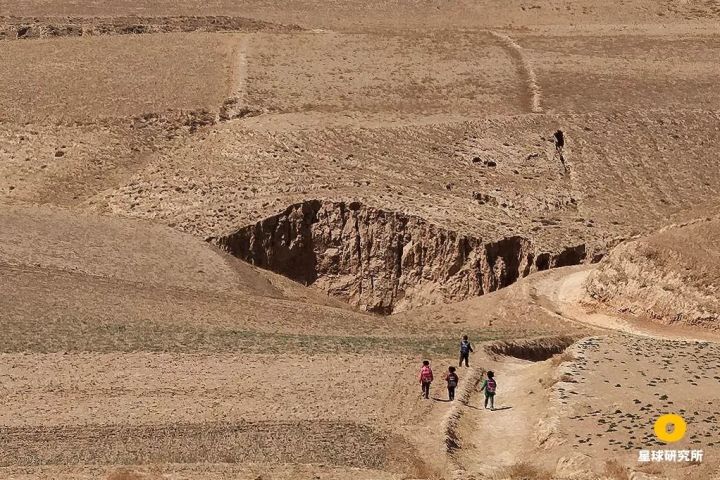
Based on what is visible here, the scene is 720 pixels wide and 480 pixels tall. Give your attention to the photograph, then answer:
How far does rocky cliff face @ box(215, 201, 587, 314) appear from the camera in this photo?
182 feet

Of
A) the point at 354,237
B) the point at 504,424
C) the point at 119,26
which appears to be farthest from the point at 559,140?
the point at 504,424

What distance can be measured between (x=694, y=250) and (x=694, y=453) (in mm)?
17819

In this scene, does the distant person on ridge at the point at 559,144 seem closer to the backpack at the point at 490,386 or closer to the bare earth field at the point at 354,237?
the bare earth field at the point at 354,237

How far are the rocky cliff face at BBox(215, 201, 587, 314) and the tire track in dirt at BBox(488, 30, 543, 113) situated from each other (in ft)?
42.4

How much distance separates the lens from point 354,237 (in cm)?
5669

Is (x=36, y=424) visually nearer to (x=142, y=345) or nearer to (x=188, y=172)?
(x=142, y=345)

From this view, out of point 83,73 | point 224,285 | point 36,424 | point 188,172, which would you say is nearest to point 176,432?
point 36,424

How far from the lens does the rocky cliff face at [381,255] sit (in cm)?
5547

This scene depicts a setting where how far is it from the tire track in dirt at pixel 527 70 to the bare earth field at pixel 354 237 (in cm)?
29

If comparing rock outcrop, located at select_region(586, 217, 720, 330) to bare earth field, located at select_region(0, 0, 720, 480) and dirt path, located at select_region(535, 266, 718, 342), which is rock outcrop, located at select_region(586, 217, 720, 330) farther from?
dirt path, located at select_region(535, 266, 718, 342)

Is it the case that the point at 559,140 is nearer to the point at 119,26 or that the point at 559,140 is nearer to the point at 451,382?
the point at 119,26

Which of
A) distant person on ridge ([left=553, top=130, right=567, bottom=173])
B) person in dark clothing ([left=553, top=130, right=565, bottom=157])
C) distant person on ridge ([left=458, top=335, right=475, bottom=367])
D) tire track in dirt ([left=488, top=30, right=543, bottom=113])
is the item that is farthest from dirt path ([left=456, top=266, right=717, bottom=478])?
tire track in dirt ([left=488, top=30, right=543, bottom=113])

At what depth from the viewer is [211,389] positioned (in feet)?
124

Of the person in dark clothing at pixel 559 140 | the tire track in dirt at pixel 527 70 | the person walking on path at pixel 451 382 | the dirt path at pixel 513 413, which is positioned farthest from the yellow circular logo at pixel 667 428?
the tire track in dirt at pixel 527 70
